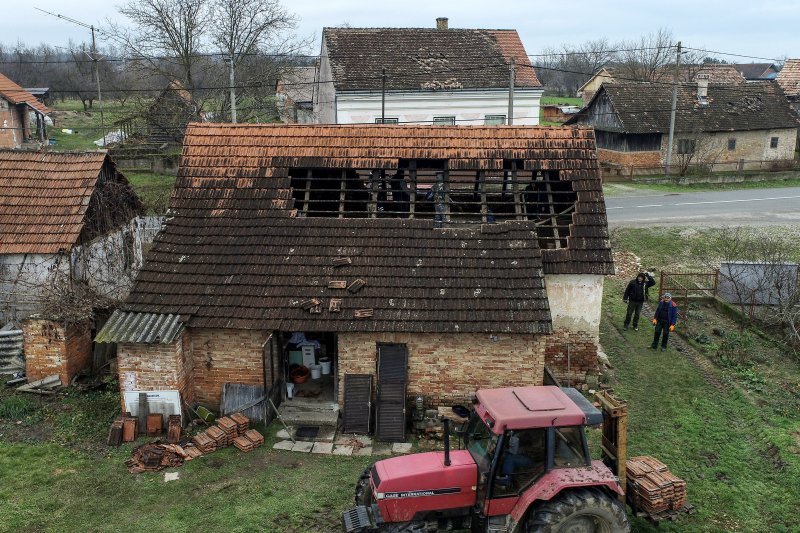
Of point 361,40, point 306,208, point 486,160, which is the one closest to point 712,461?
point 486,160

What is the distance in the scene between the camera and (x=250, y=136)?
14906 mm

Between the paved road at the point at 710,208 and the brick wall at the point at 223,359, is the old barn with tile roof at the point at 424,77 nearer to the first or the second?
the paved road at the point at 710,208

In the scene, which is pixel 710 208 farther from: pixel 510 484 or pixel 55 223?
pixel 55 223

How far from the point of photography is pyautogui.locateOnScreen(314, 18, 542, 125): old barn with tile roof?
30.0 metres

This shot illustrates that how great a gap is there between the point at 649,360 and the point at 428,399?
6.05m

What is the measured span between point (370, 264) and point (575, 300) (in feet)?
14.3

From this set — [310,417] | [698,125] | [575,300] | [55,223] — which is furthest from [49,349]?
[698,125]

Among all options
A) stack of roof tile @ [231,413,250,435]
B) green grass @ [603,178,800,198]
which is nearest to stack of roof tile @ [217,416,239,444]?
stack of roof tile @ [231,413,250,435]

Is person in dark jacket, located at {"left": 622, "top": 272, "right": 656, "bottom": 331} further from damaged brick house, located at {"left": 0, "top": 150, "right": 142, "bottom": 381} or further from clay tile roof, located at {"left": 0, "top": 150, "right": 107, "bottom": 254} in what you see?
clay tile roof, located at {"left": 0, "top": 150, "right": 107, "bottom": 254}

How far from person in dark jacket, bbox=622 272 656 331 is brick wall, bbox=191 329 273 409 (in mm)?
9457

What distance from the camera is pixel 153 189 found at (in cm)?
2944

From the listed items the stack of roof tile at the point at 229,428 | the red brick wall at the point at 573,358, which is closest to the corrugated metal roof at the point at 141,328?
the stack of roof tile at the point at 229,428

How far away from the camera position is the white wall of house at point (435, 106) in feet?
98.2

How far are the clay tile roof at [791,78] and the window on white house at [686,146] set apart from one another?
44.2 feet
